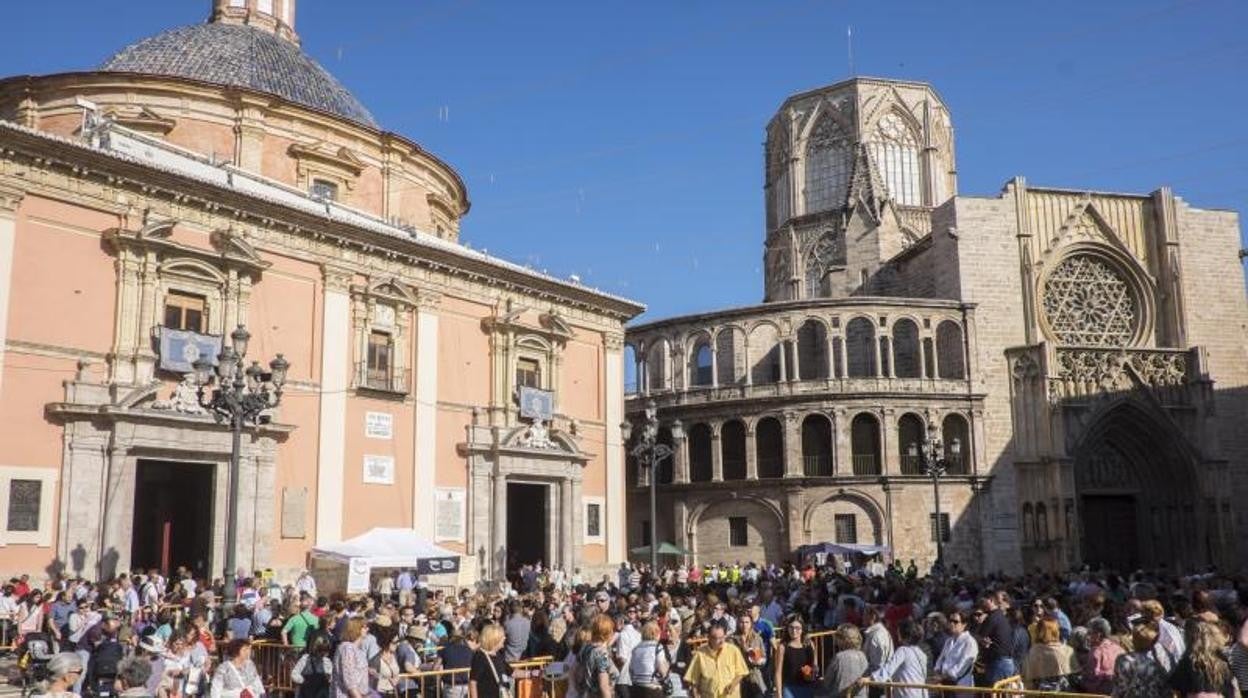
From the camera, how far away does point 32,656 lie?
13.4m

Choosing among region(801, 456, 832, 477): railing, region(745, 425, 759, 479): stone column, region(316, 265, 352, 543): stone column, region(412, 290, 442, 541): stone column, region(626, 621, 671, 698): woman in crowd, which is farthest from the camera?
region(745, 425, 759, 479): stone column

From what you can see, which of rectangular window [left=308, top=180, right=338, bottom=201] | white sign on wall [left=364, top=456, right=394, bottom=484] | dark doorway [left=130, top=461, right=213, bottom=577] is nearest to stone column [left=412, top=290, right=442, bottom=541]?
white sign on wall [left=364, top=456, right=394, bottom=484]

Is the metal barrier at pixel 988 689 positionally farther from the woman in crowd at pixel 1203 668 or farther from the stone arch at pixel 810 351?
the stone arch at pixel 810 351

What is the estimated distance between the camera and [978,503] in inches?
1515

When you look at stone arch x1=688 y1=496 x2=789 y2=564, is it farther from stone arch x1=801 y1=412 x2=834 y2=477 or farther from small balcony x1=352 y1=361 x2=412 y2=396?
small balcony x1=352 y1=361 x2=412 y2=396

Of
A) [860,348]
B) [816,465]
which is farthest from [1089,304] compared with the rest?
[816,465]

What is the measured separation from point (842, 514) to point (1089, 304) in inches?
537

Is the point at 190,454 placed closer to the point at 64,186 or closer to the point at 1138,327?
the point at 64,186

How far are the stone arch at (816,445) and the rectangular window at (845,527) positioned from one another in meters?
1.61

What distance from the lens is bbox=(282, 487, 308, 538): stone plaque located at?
2195 centimetres

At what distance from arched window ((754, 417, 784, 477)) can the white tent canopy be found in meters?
20.6

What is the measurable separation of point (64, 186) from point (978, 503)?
30636mm

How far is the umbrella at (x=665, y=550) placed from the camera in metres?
37.3

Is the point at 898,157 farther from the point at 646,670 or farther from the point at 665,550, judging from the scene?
the point at 646,670
